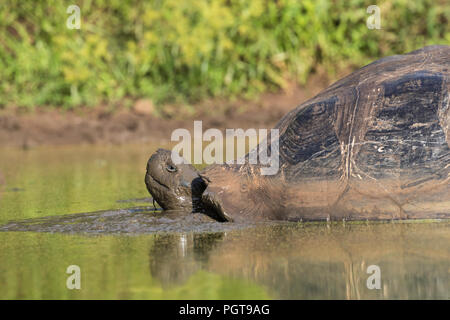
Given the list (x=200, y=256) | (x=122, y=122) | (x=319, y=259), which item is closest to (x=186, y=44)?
(x=122, y=122)

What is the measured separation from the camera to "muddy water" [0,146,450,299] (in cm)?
302

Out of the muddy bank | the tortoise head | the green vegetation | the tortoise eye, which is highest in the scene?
the green vegetation

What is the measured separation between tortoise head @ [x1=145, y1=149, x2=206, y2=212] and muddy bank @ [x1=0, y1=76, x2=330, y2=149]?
15.1 ft

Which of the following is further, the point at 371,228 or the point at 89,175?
the point at 89,175

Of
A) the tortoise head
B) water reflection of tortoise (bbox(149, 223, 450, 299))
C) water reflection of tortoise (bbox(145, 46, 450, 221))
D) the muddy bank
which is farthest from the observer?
the muddy bank

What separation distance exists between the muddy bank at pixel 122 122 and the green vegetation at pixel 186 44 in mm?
282

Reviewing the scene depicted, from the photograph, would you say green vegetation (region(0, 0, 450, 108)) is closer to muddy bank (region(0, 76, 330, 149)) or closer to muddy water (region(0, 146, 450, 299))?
muddy bank (region(0, 76, 330, 149))

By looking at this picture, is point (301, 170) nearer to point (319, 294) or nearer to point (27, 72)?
point (319, 294)

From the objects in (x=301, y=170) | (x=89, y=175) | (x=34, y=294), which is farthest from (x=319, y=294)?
(x=89, y=175)

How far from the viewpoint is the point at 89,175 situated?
23.2 ft

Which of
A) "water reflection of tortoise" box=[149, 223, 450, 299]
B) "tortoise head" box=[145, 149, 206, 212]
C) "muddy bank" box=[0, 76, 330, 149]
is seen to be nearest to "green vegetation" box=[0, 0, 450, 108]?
"muddy bank" box=[0, 76, 330, 149]

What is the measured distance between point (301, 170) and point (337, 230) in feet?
1.59

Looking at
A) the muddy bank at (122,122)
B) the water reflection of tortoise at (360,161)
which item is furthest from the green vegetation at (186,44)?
the water reflection of tortoise at (360,161)

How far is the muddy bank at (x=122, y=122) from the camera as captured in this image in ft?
31.3
